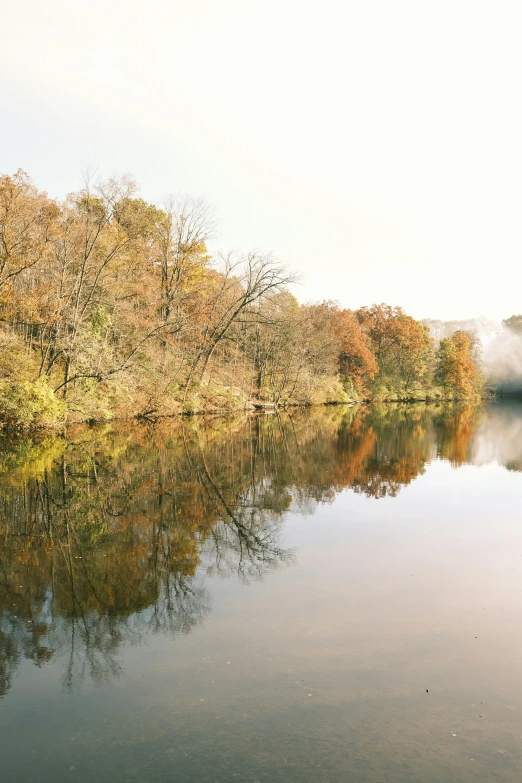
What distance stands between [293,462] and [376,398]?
49985 millimetres

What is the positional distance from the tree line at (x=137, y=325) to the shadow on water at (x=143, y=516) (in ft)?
12.7

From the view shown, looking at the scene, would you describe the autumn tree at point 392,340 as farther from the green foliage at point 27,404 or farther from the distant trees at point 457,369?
the green foliage at point 27,404

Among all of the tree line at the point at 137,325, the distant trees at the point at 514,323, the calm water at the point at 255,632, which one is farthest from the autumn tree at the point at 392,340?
the calm water at the point at 255,632

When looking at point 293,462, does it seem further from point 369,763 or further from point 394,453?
point 369,763

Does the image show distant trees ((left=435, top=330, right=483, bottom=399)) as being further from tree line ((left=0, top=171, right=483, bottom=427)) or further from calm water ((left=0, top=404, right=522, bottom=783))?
calm water ((left=0, top=404, right=522, bottom=783))

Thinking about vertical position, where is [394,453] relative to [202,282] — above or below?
below

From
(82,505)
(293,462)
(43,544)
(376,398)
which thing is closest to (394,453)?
(293,462)

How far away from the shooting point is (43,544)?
34.5 ft

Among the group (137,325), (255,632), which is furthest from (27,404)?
(255,632)

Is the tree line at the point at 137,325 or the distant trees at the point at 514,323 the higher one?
the distant trees at the point at 514,323

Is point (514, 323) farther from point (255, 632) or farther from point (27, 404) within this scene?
point (255, 632)

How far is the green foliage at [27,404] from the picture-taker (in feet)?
81.7

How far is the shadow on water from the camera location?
738 cm

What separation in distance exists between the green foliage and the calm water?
944 centimetres
